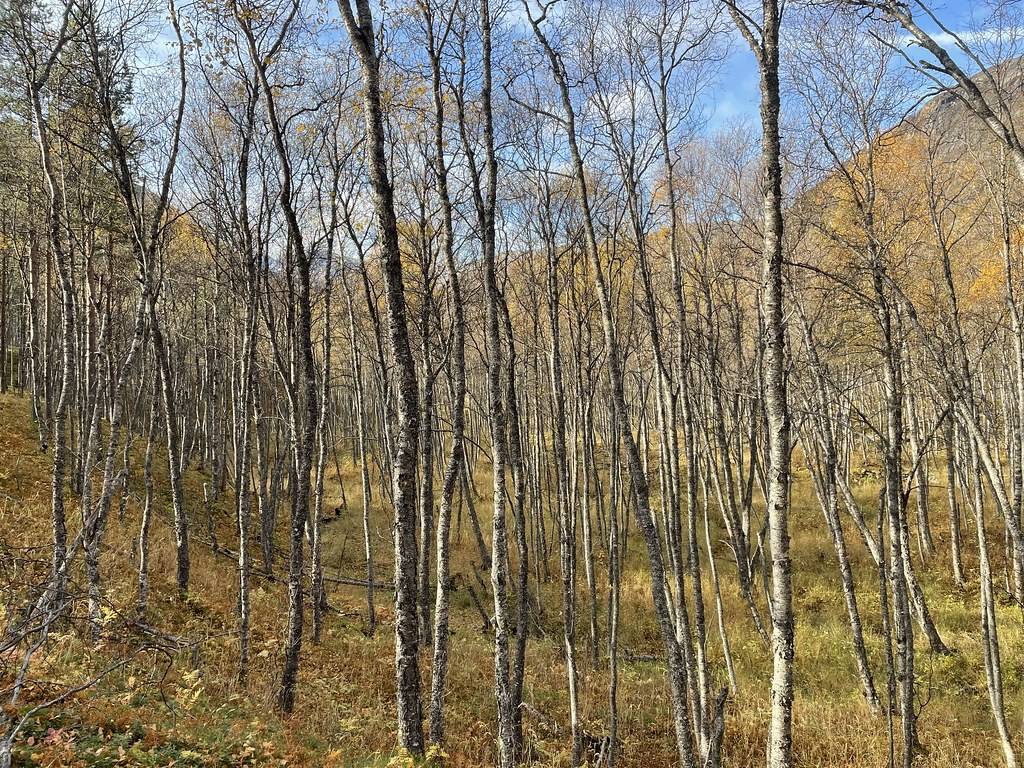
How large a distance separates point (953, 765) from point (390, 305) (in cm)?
1018

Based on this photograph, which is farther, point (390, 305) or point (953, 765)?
point (953, 765)

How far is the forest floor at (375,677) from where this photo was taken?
5.16m

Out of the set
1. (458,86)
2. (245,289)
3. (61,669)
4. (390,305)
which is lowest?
(61,669)

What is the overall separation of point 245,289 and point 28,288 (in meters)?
11.6

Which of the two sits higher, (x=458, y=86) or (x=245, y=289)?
(x=458, y=86)

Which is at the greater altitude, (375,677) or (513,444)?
(513,444)

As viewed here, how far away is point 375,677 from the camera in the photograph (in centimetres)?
963

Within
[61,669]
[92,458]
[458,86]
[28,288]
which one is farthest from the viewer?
[28,288]

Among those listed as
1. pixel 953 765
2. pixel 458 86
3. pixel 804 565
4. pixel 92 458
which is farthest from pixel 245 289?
pixel 804 565

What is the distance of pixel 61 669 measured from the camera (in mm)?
5711

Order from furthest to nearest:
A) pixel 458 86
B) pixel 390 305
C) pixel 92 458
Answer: pixel 458 86 < pixel 92 458 < pixel 390 305

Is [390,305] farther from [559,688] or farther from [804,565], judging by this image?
[804,565]

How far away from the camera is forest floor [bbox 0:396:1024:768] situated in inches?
203

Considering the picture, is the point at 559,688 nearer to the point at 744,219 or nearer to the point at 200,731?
the point at 200,731
